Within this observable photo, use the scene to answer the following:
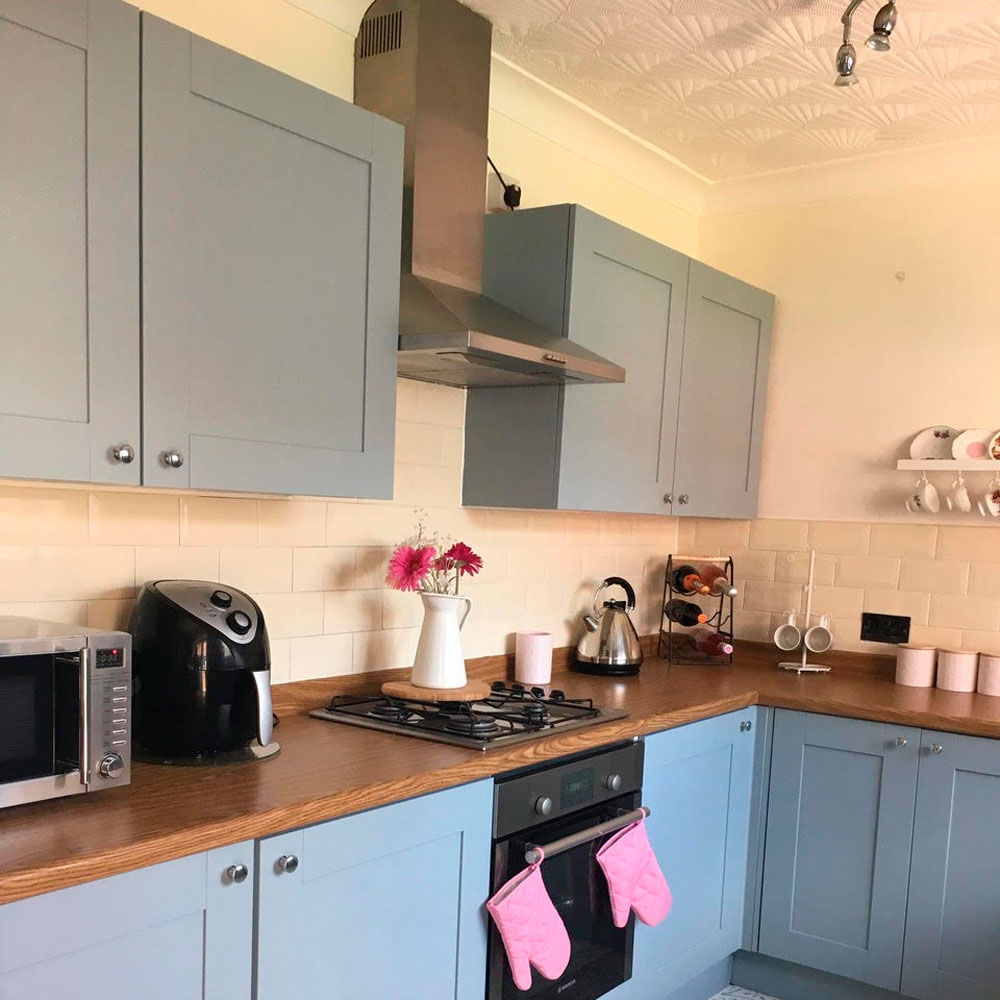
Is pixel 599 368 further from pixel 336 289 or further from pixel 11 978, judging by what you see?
pixel 11 978

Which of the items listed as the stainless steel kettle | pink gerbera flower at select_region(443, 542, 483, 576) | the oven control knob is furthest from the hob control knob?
the stainless steel kettle

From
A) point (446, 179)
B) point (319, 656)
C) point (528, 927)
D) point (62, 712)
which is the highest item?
point (446, 179)

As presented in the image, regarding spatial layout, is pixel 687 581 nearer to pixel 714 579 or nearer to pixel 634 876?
pixel 714 579

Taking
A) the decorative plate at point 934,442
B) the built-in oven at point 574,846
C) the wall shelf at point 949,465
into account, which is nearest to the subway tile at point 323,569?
the built-in oven at point 574,846

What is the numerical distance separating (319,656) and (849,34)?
6.63ft

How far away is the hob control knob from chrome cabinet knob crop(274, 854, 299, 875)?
435 millimetres

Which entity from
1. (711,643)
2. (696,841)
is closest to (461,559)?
(696,841)

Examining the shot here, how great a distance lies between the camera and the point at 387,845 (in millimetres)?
1774

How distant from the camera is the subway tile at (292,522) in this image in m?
2.28

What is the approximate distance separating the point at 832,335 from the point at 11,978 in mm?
A: 3119

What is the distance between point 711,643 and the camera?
3418 millimetres

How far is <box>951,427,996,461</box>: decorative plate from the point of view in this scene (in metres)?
3.16

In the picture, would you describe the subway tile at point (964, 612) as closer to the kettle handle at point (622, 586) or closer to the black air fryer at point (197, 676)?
the kettle handle at point (622, 586)

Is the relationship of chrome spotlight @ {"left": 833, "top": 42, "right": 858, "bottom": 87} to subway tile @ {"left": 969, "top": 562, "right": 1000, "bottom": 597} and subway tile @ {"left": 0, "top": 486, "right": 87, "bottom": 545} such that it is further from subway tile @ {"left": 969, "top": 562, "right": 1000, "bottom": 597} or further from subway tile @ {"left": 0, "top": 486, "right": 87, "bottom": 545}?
subway tile @ {"left": 0, "top": 486, "right": 87, "bottom": 545}
